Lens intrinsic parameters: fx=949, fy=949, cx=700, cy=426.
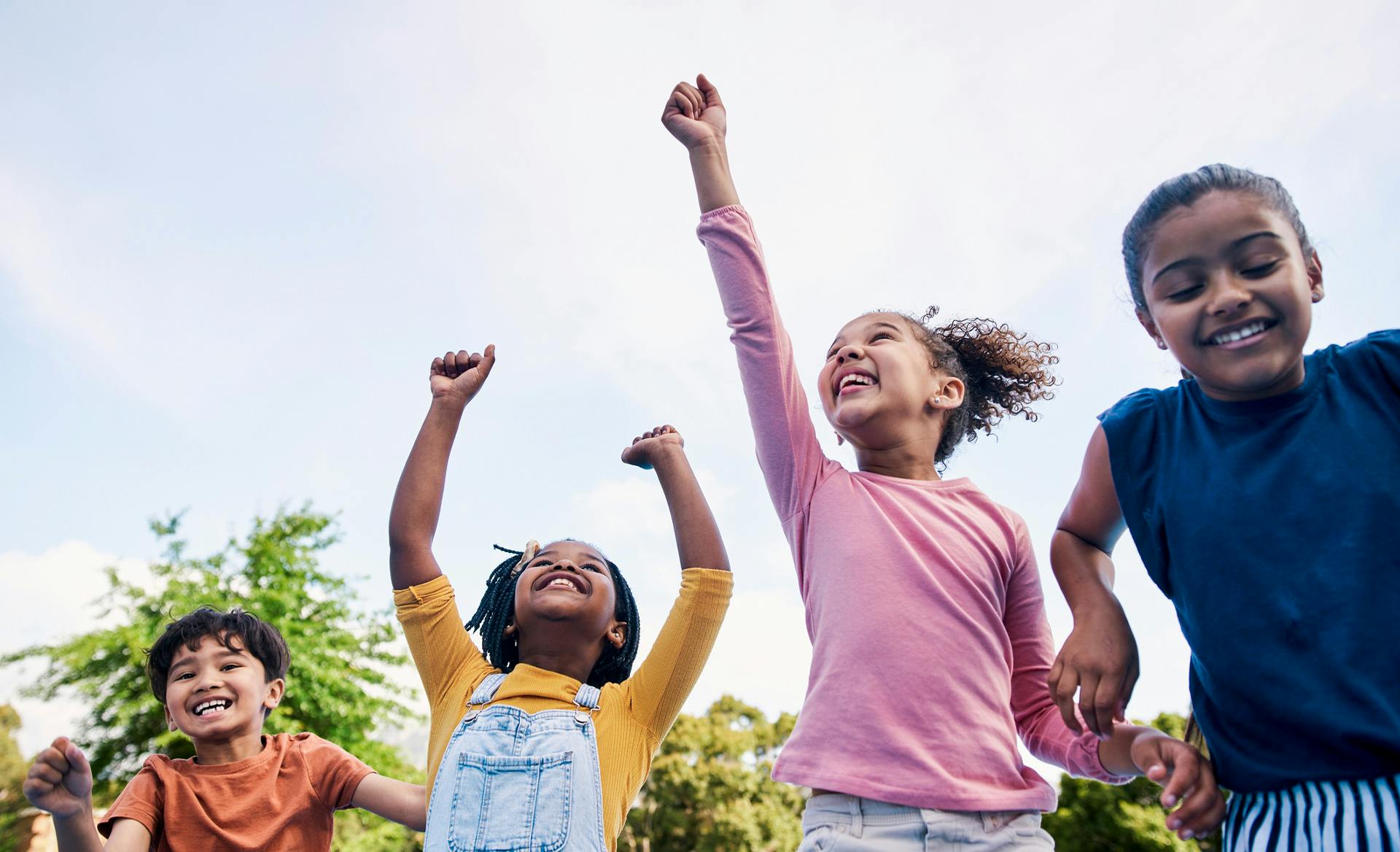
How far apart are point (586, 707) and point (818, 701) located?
0.85 m

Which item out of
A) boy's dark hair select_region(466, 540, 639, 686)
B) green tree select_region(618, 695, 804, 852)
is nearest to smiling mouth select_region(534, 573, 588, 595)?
boy's dark hair select_region(466, 540, 639, 686)

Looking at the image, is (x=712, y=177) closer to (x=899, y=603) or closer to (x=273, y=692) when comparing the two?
(x=899, y=603)

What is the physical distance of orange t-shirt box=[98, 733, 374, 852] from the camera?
2.81 metres

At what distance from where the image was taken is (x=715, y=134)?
287 centimetres

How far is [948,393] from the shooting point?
2.90 meters

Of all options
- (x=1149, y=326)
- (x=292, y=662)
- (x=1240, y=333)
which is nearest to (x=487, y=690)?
(x=1149, y=326)

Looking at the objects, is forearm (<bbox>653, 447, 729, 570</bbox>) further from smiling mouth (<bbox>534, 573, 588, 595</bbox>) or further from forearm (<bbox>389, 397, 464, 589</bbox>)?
forearm (<bbox>389, 397, 464, 589</bbox>)

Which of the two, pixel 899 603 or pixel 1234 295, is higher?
pixel 1234 295

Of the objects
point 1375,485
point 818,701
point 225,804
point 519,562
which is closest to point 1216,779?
point 1375,485

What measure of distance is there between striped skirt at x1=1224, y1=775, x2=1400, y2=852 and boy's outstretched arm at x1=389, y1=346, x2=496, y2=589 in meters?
2.23

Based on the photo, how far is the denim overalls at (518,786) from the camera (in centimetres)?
241

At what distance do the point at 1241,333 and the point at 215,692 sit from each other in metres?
3.03

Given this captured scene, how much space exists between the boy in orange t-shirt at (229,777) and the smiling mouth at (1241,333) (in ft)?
8.04

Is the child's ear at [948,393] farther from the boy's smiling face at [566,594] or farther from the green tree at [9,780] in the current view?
the green tree at [9,780]
